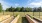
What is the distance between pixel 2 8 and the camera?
3331cm

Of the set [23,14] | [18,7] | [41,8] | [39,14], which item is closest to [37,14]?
[39,14]

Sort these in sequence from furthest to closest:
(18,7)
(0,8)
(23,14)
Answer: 1. (18,7)
2. (0,8)
3. (23,14)

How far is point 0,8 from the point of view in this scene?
108 feet

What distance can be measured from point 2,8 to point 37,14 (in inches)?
471

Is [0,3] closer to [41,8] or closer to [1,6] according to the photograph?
[1,6]

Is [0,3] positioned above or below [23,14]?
above

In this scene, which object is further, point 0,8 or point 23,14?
point 0,8

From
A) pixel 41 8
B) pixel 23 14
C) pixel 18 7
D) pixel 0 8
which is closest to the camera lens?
pixel 23 14

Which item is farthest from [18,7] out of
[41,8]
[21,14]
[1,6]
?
[21,14]

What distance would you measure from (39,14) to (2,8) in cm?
1238

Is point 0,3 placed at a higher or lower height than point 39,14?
higher

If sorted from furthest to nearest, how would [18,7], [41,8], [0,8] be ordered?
[18,7]
[0,8]
[41,8]

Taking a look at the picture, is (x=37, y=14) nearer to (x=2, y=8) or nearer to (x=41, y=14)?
(x=41, y=14)

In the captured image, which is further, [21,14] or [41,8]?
[41,8]
